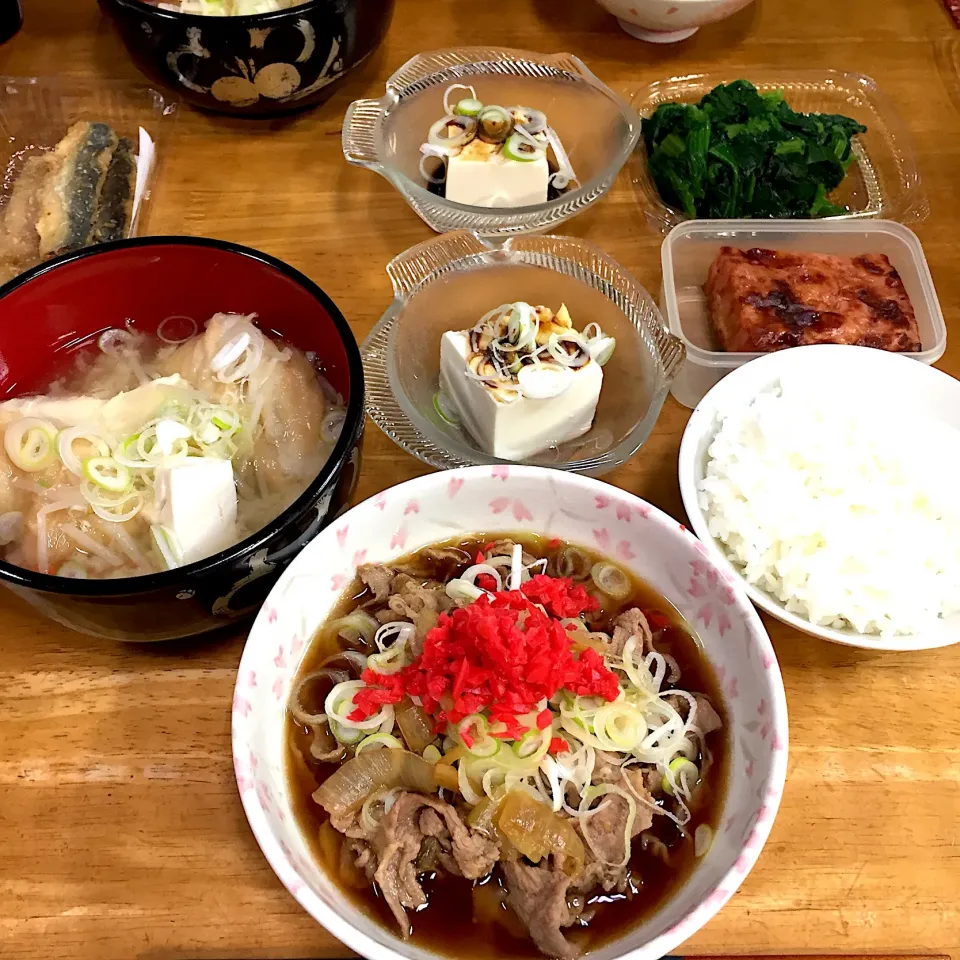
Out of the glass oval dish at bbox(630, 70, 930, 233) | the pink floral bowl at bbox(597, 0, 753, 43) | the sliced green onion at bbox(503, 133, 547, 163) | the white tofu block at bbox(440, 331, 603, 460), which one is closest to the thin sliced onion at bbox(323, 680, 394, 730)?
the white tofu block at bbox(440, 331, 603, 460)

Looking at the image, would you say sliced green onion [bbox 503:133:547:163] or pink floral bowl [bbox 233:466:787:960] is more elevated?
sliced green onion [bbox 503:133:547:163]

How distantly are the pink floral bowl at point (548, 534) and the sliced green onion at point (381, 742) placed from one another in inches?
5.3

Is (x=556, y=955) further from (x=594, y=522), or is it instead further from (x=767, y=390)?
(x=767, y=390)

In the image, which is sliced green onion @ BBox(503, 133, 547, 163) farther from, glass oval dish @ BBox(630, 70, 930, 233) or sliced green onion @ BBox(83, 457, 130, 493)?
sliced green onion @ BBox(83, 457, 130, 493)

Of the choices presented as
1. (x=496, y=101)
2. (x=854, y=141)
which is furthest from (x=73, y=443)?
(x=854, y=141)

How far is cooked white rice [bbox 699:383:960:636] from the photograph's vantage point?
1390mm

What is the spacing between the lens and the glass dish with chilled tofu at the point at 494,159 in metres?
1.89

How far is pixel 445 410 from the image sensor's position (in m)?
1.69

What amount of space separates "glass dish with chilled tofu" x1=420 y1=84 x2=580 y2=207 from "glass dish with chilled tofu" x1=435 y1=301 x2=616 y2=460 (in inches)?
15.9

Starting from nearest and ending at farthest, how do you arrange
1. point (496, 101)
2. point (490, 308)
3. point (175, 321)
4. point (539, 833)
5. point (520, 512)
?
point (539, 833) < point (520, 512) < point (175, 321) < point (490, 308) < point (496, 101)

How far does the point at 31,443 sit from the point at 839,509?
1439mm

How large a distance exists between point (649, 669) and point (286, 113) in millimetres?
1740

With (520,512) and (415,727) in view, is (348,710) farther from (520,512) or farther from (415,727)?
(520,512)

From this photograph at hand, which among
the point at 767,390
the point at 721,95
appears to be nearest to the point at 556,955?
the point at 767,390
